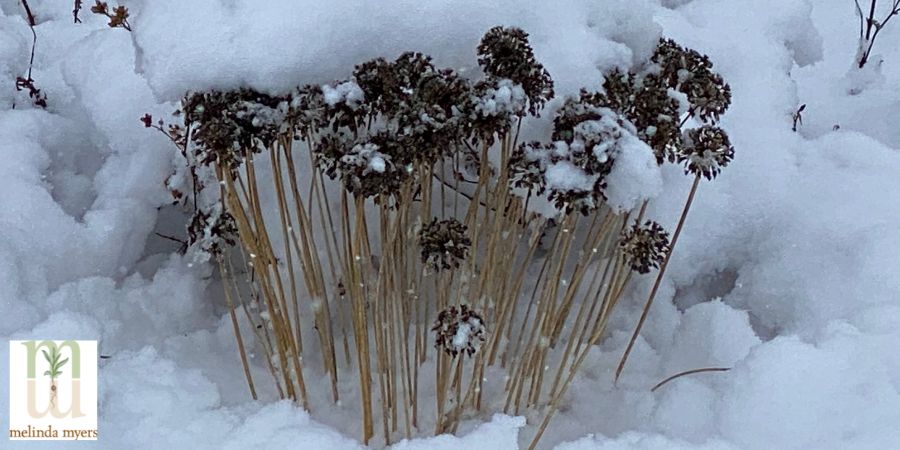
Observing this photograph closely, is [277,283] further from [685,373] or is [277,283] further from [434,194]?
[685,373]

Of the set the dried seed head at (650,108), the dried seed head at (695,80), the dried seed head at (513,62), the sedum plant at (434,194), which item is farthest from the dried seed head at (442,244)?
the dried seed head at (695,80)

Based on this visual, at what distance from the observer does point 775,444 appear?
148 cm

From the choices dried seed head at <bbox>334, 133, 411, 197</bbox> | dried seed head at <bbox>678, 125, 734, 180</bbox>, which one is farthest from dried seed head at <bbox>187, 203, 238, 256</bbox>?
dried seed head at <bbox>678, 125, 734, 180</bbox>

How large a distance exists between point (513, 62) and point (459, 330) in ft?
1.72

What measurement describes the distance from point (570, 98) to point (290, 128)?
0.57m

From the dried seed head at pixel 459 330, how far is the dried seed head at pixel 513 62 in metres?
0.41

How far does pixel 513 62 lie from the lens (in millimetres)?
1444

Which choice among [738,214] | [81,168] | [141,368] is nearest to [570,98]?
[738,214]

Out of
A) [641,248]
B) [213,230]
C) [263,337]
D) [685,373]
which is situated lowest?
[685,373]

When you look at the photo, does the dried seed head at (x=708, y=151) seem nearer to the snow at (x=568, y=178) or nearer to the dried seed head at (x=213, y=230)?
the snow at (x=568, y=178)

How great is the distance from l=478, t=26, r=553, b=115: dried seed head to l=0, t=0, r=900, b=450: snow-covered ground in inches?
A: 6.8

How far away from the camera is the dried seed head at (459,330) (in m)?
1.32

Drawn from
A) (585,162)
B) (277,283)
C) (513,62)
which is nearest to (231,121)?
(277,283)

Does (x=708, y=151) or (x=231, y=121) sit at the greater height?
(x=231, y=121)
